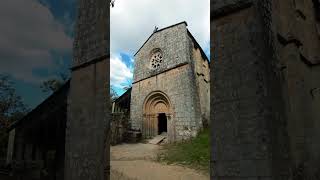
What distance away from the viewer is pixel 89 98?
582cm

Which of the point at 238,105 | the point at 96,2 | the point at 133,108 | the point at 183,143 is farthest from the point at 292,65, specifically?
the point at 133,108

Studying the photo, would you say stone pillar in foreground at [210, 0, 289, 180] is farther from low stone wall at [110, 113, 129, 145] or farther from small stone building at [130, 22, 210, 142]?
low stone wall at [110, 113, 129, 145]

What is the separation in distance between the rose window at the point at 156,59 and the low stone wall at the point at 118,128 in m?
3.79

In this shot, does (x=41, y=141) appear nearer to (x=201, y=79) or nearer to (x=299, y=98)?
(x=299, y=98)

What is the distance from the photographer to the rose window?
18614 millimetres

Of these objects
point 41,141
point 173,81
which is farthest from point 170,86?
point 41,141

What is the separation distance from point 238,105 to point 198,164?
22.0 ft

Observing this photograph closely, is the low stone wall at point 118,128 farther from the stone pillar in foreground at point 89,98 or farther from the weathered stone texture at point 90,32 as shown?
the weathered stone texture at point 90,32

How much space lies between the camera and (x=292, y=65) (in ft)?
24.0

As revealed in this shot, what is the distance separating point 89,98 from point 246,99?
3.19 metres

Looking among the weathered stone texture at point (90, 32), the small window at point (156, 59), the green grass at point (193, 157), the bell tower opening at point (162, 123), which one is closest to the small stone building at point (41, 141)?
the weathered stone texture at point (90, 32)

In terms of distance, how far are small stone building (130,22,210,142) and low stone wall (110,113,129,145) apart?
1393 mm

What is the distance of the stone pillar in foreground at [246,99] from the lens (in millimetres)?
3652

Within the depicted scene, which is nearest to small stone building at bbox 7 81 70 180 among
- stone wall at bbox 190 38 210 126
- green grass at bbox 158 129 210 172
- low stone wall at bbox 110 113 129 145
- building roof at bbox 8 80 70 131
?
building roof at bbox 8 80 70 131
